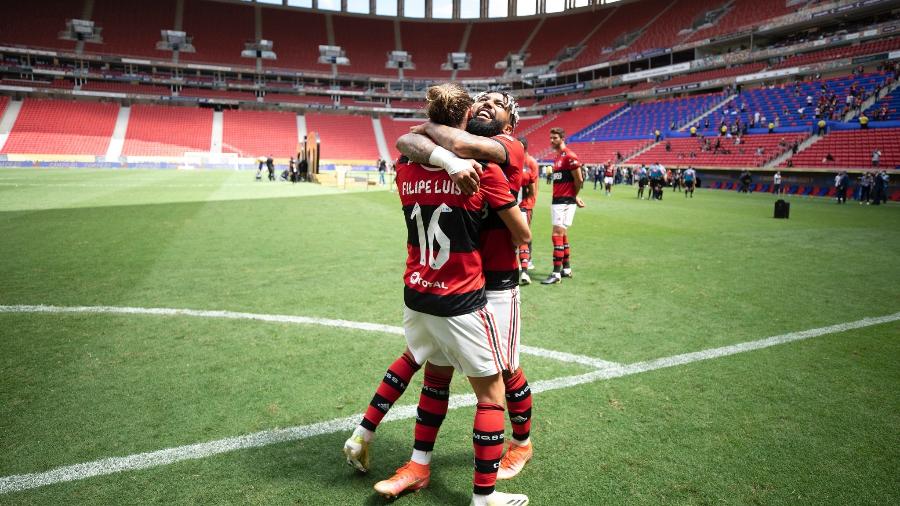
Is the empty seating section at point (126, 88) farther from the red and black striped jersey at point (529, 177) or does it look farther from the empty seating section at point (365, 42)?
the red and black striped jersey at point (529, 177)

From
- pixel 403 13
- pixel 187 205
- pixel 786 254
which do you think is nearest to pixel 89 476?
pixel 786 254

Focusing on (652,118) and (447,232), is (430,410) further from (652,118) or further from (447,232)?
(652,118)

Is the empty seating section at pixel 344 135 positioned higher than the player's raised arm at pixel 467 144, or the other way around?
the empty seating section at pixel 344 135

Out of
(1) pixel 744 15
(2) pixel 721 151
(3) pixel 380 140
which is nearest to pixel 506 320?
(2) pixel 721 151

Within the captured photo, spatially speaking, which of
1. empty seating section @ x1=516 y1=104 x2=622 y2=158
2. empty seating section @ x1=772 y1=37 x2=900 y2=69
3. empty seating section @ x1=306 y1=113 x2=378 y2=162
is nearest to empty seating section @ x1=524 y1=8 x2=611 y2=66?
empty seating section @ x1=516 y1=104 x2=622 y2=158

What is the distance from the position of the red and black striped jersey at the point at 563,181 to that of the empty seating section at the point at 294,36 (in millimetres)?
69063

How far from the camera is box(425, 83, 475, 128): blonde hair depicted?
2.62 meters

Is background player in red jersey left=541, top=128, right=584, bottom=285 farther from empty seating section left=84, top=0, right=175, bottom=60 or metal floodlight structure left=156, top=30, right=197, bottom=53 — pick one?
metal floodlight structure left=156, top=30, right=197, bottom=53

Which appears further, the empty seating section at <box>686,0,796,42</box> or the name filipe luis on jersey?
the empty seating section at <box>686,0,796,42</box>

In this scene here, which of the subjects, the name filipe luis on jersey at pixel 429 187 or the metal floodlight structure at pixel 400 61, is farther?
the metal floodlight structure at pixel 400 61

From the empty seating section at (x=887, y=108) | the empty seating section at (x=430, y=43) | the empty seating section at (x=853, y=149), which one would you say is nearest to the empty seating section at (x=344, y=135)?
the empty seating section at (x=430, y=43)

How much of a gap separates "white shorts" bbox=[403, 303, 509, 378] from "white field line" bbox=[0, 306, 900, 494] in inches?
46.5

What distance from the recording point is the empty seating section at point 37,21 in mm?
57656

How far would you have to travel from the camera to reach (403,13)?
7838 centimetres
